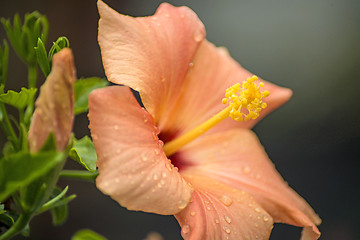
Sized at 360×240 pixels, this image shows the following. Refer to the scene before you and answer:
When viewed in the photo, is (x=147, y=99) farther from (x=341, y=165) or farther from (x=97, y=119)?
(x=341, y=165)

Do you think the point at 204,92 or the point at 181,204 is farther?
the point at 204,92

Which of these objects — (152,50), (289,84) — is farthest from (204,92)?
(289,84)

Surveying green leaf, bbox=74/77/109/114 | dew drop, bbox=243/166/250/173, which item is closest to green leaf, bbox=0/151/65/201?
green leaf, bbox=74/77/109/114

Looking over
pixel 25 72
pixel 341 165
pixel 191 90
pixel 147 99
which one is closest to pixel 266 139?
pixel 341 165

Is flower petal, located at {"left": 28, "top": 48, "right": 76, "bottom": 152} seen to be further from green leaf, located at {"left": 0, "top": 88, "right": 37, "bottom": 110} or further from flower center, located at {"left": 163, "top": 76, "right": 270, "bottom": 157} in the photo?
flower center, located at {"left": 163, "top": 76, "right": 270, "bottom": 157}

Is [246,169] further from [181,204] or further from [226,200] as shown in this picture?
[181,204]
